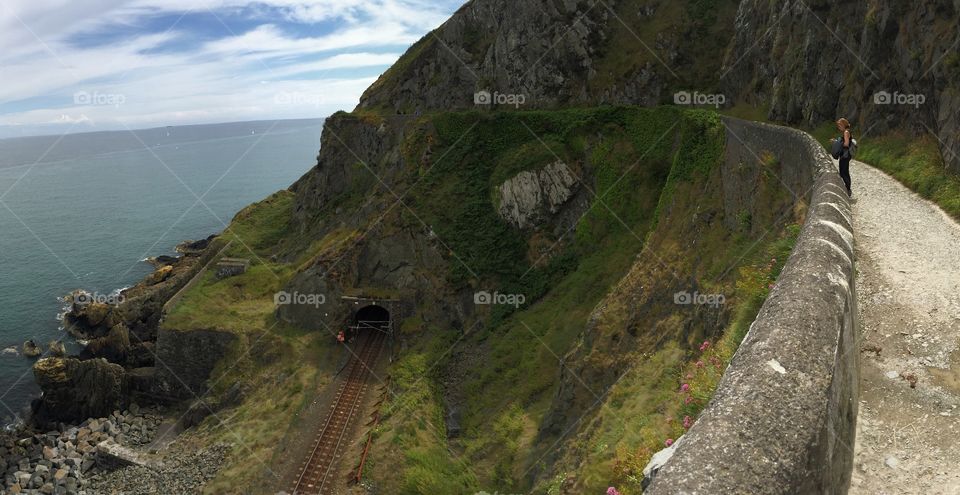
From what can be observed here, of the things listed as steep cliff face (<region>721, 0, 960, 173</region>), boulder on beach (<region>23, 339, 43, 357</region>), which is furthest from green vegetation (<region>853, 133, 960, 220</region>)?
boulder on beach (<region>23, 339, 43, 357</region>)

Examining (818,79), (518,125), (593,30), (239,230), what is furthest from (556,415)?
(239,230)

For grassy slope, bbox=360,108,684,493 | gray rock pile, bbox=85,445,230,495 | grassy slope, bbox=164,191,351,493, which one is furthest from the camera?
grassy slope, bbox=164,191,351,493

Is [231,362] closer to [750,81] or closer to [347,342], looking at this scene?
[347,342]

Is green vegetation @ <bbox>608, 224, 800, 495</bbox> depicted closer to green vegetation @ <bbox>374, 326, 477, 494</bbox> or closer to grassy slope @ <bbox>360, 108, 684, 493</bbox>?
grassy slope @ <bbox>360, 108, 684, 493</bbox>

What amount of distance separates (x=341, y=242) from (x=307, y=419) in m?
16.8

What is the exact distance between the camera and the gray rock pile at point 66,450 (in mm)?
34219

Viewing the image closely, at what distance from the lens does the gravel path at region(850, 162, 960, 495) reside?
17.6 ft

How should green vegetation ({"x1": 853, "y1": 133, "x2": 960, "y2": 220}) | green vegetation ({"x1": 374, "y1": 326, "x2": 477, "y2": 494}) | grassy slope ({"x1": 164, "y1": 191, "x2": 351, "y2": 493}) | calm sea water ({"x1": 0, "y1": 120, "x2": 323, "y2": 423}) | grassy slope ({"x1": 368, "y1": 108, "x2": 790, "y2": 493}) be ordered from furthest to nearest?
calm sea water ({"x1": 0, "y1": 120, "x2": 323, "y2": 423}) → grassy slope ({"x1": 164, "y1": 191, "x2": 351, "y2": 493}) → grassy slope ({"x1": 368, "y1": 108, "x2": 790, "y2": 493}) → green vegetation ({"x1": 374, "y1": 326, "x2": 477, "y2": 494}) → green vegetation ({"x1": 853, "y1": 133, "x2": 960, "y2": 220})

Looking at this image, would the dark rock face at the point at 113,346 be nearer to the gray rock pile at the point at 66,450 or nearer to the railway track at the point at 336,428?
the gray rock pile at the point at 66,450

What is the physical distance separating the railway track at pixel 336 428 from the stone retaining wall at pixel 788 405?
85.2 ft

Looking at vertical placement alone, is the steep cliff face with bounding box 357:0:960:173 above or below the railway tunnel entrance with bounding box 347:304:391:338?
above

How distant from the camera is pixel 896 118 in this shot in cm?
2206

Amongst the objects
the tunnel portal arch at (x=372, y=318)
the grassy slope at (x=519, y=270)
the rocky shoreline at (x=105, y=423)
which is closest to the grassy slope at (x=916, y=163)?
the grassy slope at (x=519, y=270)

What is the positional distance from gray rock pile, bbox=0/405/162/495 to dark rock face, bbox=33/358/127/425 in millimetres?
1217
